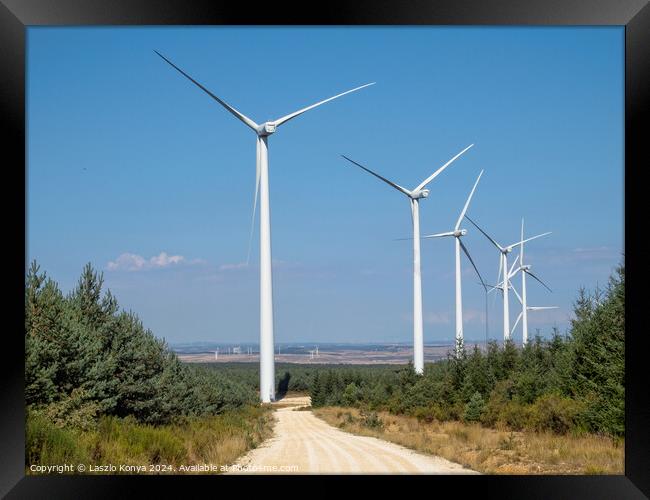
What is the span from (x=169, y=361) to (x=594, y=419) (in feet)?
39.9

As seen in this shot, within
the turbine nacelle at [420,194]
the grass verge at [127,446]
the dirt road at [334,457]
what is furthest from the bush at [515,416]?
the turbine nacelle at [420,194]

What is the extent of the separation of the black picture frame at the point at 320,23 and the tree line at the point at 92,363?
551 centimetres

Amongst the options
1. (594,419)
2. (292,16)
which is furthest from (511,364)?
(292,16)

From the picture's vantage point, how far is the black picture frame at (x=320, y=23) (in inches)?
354

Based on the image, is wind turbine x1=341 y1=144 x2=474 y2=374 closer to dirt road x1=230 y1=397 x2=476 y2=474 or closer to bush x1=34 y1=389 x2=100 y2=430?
dirt road x1=230 y1=397 x2=476 y2=474

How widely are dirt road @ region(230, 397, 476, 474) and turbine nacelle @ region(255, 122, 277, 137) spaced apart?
1223 centimetres

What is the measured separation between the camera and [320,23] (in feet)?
29.9

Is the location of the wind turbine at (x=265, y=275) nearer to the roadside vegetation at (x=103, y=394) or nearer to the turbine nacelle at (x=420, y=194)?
the roadside vegetation at (x=103, y=394)

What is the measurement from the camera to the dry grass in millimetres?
13516

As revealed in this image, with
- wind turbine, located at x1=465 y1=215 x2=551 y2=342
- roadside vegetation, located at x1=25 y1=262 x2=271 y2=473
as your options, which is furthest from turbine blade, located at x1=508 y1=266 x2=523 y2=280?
roadside vegetation, located at x1=25 y1=262 x2=271 y2=473

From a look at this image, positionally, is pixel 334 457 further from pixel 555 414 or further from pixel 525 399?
pixel 525 399

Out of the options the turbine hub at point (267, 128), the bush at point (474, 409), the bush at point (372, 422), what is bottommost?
the bush at point (372, 422)

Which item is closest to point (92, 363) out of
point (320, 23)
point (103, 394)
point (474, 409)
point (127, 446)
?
point (103, 394)

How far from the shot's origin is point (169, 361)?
23516 mm
